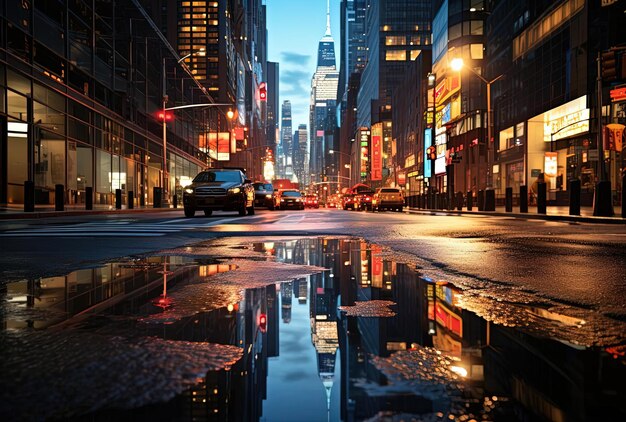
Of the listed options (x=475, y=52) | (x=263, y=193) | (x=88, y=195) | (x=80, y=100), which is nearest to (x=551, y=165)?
(x=263, y=193)

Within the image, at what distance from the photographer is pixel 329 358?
2484 mm

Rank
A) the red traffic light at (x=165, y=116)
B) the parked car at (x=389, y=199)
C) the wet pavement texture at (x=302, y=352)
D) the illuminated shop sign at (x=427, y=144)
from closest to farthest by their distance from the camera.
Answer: the wet pavement texture at (x=302, y=352) → the red traffic light at (x=165, y=116) → the parked car at (x=389, y=199) → the illuminated shop sign at (x=427, y=144)

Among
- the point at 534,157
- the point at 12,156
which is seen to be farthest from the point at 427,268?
the point at 534,157

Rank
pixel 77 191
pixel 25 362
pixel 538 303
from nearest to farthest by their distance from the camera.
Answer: pixel 25 362 → pixel 538 303 → pixel 77 191

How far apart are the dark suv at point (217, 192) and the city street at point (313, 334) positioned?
1648 cm

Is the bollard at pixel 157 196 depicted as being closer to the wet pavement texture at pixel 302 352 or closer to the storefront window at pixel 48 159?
the storefront window at pixel 48 159

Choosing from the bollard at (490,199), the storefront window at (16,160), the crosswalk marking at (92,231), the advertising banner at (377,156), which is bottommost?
the crosswalk marking at (92,231)

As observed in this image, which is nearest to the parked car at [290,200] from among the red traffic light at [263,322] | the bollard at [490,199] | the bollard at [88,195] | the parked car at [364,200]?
the parked car at [364,200]

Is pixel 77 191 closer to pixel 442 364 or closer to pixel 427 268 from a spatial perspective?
pixel 427 268

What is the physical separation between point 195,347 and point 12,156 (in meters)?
27.9

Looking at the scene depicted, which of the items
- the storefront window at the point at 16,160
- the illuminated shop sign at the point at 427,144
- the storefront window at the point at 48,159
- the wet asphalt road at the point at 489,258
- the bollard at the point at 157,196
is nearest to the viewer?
the wet asphalt road at the point at 489,258

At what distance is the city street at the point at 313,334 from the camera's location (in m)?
1.92

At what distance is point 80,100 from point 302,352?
115 feet

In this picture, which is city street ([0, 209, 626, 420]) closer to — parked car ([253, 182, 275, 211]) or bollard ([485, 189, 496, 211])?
bollard ([485, 189, 496, 211])
